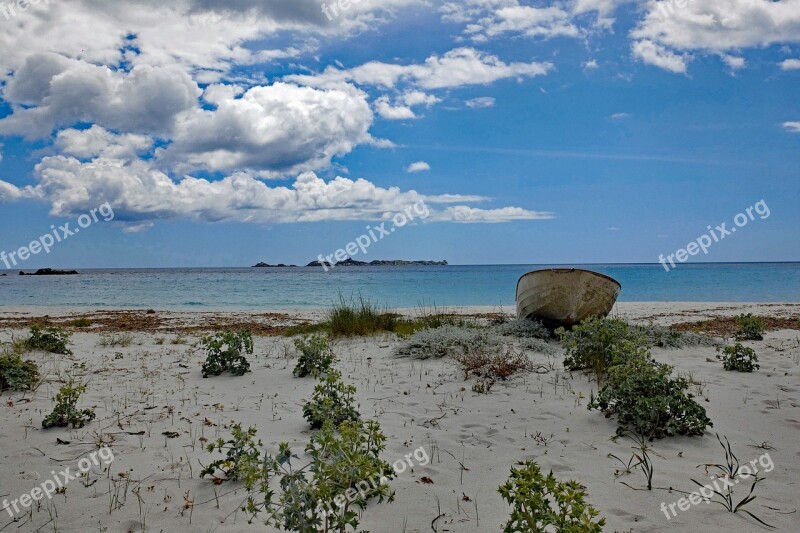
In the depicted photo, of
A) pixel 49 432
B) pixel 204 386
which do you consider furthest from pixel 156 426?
pixel 204 386

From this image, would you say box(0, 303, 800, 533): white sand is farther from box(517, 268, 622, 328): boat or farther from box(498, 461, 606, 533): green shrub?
box(517, 268, 622, 328): boat

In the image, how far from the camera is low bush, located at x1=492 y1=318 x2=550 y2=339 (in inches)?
359

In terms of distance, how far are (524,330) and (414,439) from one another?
5.35 meters

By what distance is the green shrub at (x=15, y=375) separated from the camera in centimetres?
561

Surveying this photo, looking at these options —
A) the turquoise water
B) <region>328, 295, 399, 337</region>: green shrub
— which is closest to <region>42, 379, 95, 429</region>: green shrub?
<region>328, 295, 399, 337</region>: green shrub

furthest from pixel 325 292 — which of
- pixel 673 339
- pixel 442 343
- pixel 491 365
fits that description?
pixel 491 365

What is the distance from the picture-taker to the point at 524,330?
9336 millimetres

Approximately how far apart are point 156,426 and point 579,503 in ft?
12.4

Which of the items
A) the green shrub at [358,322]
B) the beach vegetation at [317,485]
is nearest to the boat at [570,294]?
the green shrub at [358,322]

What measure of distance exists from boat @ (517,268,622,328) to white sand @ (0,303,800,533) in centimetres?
210

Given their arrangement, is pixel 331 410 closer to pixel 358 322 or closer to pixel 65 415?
pixel 65 415

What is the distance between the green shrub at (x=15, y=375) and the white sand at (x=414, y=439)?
0.55 feet

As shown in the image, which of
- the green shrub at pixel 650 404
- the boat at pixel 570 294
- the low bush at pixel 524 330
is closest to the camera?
the green shrub at pixel 650 404

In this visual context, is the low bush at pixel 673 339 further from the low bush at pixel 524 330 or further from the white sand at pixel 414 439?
the low bush at pixel 524 330
